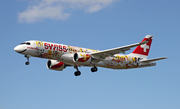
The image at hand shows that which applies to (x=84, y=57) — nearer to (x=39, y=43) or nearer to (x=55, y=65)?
(x=39, y=43)

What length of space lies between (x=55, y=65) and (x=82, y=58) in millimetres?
7305

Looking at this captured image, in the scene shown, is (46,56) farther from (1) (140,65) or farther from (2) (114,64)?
(1) (140,65)

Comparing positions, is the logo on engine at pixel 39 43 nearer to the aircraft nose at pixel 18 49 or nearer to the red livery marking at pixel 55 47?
the red livery marking at pixel 55 47

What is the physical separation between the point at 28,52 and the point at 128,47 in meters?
14.4

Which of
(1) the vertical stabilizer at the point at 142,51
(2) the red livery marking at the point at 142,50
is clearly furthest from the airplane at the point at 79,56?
(2) the red livery marking at the point at 142,50

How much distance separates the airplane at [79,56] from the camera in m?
40.7

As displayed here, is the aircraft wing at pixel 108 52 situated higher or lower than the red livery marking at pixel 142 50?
lower

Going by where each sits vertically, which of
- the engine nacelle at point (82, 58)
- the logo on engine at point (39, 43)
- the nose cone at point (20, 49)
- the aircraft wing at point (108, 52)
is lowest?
the engine nacelle at point (82, 58)

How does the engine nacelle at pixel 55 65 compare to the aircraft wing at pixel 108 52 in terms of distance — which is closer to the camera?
the aircraft wing at pixel 108 52

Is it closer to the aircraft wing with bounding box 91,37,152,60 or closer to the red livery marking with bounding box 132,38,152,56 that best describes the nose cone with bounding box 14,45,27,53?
the aircraft wing with bounding box 91,37,152,60

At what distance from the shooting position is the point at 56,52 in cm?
4159

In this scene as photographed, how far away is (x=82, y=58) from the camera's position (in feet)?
139

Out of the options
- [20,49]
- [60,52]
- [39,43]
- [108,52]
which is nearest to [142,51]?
[108,52]

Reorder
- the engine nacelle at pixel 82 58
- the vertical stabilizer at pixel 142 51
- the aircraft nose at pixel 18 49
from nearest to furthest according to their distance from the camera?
Answer: the aircraft nose at pixel 18 49, the engine nacelle at pixel 82 58, the vertical stabilizer at pixel 142 51
